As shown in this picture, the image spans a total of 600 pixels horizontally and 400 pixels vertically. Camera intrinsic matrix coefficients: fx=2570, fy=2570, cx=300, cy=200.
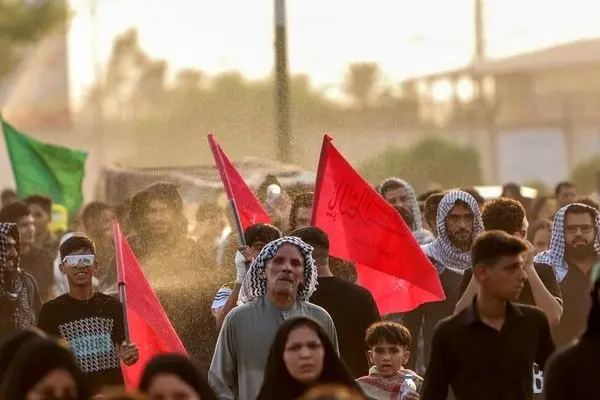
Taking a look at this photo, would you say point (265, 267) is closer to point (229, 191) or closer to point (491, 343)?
point (491, 343)

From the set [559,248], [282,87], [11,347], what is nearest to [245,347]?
[11,347]

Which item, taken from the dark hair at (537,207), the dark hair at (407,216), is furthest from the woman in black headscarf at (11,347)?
the dark hair at (537,207)

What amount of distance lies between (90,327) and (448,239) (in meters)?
2.46

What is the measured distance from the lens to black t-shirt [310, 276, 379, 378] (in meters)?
13.3

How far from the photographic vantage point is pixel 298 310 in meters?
12.4

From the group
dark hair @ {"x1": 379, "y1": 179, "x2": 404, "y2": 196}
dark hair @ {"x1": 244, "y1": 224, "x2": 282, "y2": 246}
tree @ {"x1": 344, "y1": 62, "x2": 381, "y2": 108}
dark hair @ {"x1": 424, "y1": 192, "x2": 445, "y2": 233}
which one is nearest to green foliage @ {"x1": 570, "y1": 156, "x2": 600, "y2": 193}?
tree @ {"x1": 344, "y1": 62, "x2": 381, "y2": 108}

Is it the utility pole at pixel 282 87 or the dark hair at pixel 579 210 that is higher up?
the utility pole at pixel 282 87

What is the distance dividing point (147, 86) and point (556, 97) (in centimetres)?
2372

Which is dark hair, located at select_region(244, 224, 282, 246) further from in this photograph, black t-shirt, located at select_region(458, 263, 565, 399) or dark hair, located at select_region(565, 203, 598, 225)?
dark hair, located at select_region(565, 203, 598, 225)

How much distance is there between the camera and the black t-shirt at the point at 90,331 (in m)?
13.9

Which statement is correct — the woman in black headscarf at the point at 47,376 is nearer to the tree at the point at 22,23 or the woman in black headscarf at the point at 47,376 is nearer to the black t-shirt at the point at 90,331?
the black t-shirt at the point at 90,331

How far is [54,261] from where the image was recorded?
1900cm

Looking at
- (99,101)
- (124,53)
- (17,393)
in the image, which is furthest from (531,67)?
(17,393)

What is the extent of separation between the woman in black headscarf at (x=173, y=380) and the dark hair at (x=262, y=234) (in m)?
4.44
